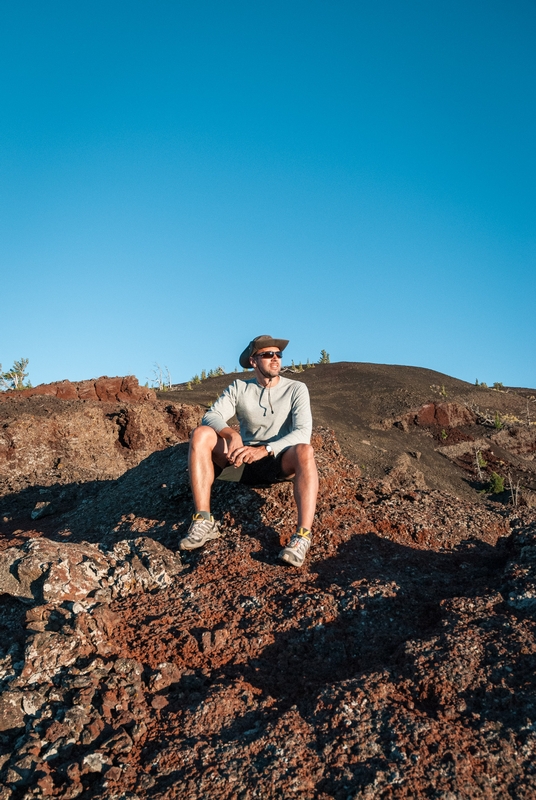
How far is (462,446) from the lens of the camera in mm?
18703

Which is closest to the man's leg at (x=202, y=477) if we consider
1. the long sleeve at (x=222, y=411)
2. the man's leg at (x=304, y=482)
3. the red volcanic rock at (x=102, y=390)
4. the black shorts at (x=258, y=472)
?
the long sleeve at (x=222, y=411)

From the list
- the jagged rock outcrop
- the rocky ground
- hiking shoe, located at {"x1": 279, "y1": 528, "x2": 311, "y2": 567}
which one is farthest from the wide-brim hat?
the jagged rock outcrop

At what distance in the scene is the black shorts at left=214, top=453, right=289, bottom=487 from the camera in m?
4.52

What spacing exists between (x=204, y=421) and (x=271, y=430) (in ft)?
1.69

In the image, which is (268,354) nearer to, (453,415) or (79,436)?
(79,436)

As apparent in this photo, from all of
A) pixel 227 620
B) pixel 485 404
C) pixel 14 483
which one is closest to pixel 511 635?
pixel 227 620

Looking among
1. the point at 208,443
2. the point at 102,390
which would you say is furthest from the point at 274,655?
the point at 102,390

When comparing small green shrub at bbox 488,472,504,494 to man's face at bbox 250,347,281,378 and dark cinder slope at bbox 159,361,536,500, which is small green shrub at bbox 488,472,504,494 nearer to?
dark cinder slope at bbox 159,361,536,500

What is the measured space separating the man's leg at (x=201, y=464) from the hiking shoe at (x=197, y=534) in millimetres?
94

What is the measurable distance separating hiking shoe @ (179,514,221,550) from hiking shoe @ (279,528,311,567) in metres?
0.58

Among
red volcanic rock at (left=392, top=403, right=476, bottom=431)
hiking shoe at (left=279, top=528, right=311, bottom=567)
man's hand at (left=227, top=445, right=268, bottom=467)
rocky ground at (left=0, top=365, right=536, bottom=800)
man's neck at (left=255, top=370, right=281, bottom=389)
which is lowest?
rocky ground at (left=0, top=365, right=536, bottom=800)

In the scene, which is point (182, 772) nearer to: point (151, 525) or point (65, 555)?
point (65, 555)

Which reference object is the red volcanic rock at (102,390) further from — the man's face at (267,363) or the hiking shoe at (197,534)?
the hiking shoe at (197,534)

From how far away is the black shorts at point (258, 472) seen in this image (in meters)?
4.52
